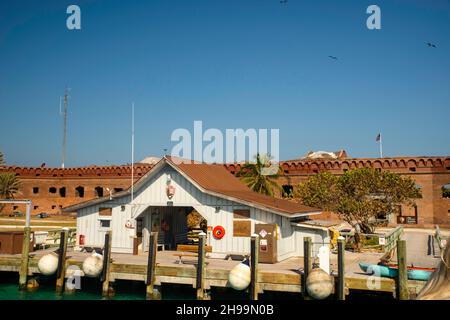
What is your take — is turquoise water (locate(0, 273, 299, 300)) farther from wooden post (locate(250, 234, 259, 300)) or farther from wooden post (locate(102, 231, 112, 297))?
wooden post (locate(250, 234, 259, 300))

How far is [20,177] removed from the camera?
67.9 m

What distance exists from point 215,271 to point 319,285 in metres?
4.63

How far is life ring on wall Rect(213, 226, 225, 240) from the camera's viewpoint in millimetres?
24078

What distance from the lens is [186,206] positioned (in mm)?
25234

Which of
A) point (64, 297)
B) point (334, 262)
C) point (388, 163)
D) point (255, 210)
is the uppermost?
point (388, 163)

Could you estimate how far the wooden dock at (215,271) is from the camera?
17562mm

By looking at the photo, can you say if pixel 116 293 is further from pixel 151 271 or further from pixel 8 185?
pixel 8 185

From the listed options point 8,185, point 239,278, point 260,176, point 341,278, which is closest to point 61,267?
point 239,278

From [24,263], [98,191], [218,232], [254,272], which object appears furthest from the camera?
[98,191]

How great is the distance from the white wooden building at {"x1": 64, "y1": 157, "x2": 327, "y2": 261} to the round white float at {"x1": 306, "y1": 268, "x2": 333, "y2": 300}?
5168 millimetres

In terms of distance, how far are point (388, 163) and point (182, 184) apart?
37.1 metres
